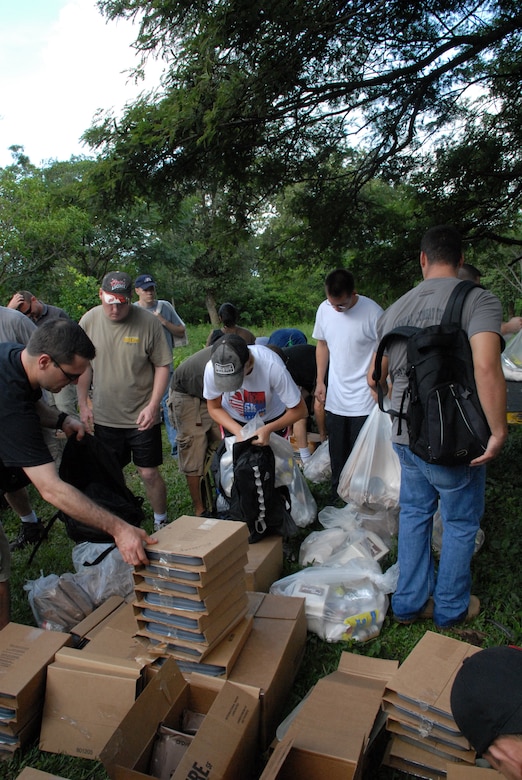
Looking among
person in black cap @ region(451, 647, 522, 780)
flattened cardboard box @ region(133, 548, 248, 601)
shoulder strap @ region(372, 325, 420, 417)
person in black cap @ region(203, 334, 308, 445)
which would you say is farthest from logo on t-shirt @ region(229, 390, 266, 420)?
person in black cap @ region(451, 647, 522, 780)

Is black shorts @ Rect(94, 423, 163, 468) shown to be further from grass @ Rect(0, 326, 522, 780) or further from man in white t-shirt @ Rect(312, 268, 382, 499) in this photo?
man in white t-shirt @ Rect(312, 268, 382, 499)

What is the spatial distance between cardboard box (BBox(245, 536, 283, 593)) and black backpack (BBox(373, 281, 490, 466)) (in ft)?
3.50

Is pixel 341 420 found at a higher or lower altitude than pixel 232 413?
lower

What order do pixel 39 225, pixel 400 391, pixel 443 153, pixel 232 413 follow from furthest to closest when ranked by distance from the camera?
pixel 39 225, pixel 443 153, pixel 232 413, pixel 400 391

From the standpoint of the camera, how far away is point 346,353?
3.56 m

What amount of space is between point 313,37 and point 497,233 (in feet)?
→ 7.87

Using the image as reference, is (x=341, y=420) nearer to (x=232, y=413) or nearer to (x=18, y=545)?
(x=232, y=413)

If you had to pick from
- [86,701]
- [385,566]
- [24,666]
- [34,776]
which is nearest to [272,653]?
[86,701]

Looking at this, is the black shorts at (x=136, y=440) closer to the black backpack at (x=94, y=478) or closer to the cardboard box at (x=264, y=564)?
the black backpack at (x=94, y=478)

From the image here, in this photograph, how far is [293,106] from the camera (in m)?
3.82

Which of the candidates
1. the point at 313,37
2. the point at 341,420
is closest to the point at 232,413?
the point at 341,420

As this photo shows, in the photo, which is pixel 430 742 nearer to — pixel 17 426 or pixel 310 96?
pixel 17 426

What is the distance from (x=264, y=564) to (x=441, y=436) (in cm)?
120

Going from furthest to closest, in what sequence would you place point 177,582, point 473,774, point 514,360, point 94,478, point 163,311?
point 163,311 < point 514,360 < point 94,478 < point 177,582 < point 473,774
